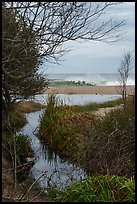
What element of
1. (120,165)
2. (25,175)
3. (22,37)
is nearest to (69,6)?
(22,37)

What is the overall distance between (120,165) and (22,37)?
9.94 ft

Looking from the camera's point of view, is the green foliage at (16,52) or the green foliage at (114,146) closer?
the green foliage at (16,52)

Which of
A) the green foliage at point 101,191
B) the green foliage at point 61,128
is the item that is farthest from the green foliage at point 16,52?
the green foliage at point 61,128

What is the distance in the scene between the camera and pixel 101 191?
11.3ft

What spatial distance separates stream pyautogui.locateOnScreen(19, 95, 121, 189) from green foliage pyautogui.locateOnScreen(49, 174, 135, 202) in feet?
3.18

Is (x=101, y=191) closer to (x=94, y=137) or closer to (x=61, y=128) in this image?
(x=94, y=137)

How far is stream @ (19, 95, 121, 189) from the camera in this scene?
487cm

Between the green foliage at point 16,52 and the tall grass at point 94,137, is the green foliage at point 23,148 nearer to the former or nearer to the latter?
the tall grass at point 94,137

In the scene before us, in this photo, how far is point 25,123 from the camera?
356 inches

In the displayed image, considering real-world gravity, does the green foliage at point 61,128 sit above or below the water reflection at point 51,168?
above

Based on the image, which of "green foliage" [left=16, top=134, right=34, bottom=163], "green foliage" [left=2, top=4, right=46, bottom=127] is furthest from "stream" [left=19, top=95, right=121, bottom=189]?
"green foliage" [left=2, top=4, right=46, bottom=127]

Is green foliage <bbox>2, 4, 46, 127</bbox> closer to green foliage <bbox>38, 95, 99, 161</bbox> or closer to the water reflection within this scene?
the water reflection

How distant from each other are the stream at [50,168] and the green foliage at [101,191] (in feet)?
3.18

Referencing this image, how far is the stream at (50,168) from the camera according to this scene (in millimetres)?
4867
